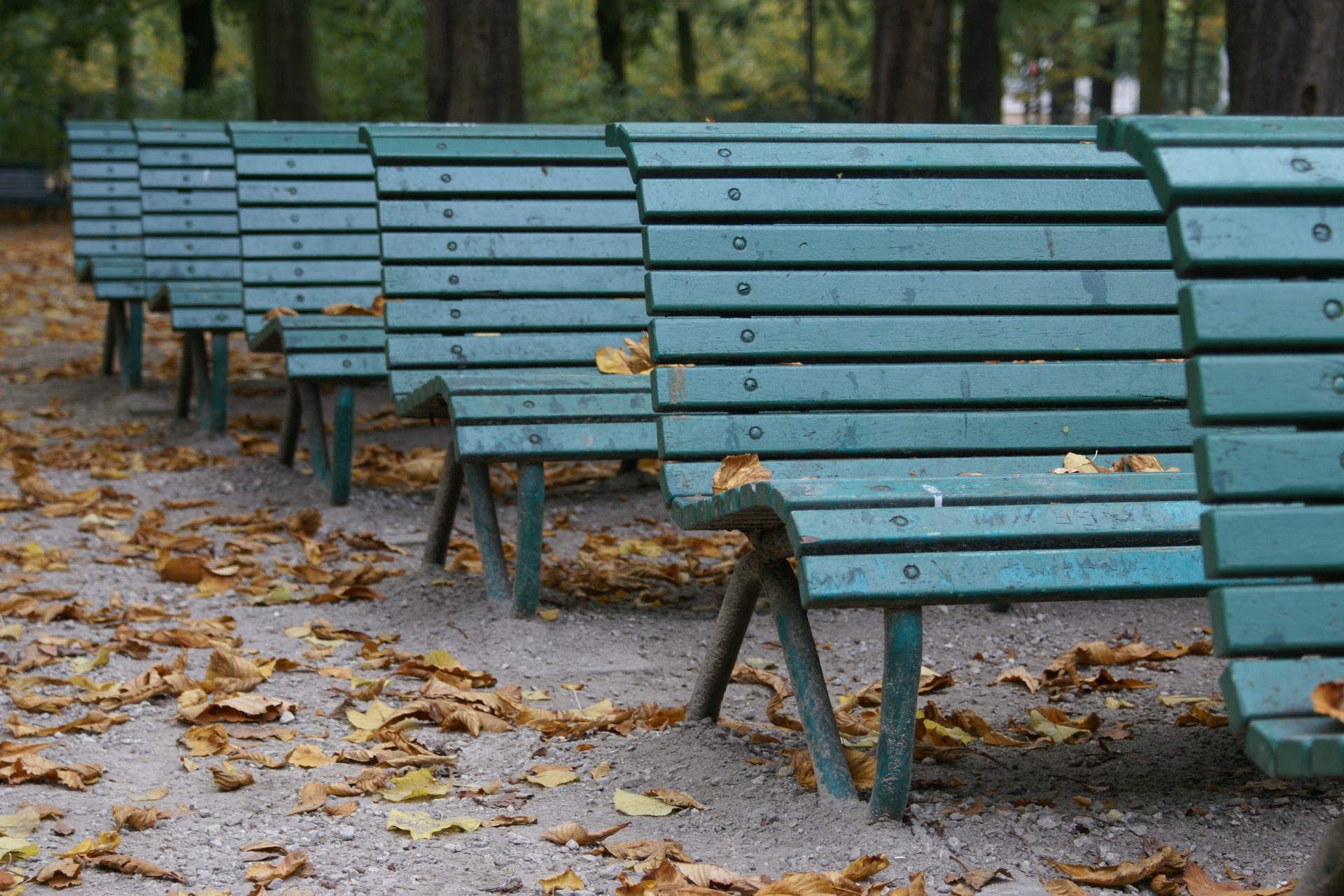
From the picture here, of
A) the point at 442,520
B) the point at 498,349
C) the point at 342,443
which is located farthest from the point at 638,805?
the point at 342,443

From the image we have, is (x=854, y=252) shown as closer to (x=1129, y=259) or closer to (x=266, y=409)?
(x=1129, y=259)

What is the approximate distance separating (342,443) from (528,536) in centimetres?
170

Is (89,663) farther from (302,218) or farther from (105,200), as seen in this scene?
(105,200)

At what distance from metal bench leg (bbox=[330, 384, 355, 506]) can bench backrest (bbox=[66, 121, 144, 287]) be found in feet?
13.3

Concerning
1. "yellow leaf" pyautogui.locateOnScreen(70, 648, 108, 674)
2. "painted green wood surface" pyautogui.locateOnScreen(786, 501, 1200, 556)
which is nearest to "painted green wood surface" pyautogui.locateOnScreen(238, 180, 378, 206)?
"yellow leaf" pyautogui.locateOnScreen(70, 648, 108, 674)

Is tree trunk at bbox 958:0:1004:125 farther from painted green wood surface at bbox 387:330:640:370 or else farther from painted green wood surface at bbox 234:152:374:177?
painted green wood surface at bbox 387:330:640:370

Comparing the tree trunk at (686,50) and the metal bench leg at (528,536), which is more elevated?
the tree trunk at (686,50)

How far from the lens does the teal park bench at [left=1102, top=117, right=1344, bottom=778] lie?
1.67m

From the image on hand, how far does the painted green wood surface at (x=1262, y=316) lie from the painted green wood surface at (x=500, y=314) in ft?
10.3

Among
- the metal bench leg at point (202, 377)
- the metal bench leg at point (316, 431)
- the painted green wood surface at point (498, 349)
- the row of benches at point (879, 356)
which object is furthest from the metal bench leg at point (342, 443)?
the metal bench leg at point (202, 377)

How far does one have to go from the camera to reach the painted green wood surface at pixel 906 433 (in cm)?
305

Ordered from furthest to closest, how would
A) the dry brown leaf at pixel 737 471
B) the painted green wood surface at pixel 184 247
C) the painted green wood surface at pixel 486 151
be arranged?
the painted green wood surface at pixel 184 247
the painted green wood surface at pixel 486 151
the dry brown leaf at pixel 737 471

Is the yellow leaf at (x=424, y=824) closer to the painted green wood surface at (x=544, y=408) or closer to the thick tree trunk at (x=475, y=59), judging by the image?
the painted green wood surface at (x=544, y=408)

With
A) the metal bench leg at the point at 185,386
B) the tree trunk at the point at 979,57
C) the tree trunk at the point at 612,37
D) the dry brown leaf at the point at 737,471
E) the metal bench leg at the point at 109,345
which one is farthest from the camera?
the tree trunk at the point at 612,37
